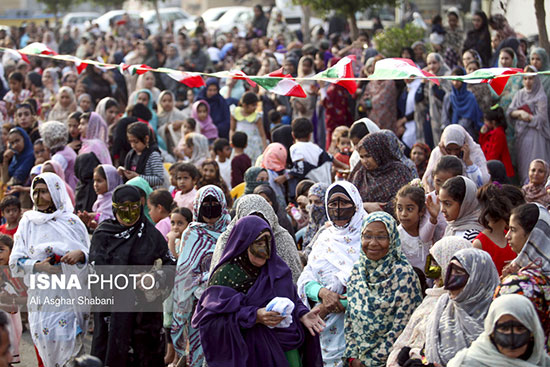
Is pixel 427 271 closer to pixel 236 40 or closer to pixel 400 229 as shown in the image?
pixel 400 229

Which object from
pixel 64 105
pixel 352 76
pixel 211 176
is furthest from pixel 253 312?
pixel 64 105

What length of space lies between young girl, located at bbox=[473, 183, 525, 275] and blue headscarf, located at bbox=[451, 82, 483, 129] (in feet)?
16.4

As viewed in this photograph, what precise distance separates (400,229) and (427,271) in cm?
119

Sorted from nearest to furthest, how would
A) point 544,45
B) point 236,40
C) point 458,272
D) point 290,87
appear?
1. point 458,272
2. point 290,87
3. point 544,45
4. point 236,40

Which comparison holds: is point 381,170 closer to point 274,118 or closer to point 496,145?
point 496,145

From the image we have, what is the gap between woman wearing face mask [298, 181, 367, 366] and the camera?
A: 573cm

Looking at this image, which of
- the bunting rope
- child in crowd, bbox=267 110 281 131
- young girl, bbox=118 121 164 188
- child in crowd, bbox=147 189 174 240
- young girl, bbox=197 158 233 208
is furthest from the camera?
child in crowd, bbox=267 110 281 131

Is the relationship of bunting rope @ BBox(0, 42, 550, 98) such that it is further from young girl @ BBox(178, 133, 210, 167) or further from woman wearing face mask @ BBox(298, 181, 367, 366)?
young girl @ BBox(178, 133, 210, 167)

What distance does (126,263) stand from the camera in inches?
249

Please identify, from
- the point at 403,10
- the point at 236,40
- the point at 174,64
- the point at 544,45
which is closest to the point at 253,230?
the point at 544,45

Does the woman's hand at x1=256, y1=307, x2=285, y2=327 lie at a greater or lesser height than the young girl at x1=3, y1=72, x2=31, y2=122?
greater

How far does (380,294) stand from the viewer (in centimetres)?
525

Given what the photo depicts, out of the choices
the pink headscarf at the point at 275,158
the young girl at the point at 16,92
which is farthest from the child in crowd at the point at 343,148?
the young girl at the point at 16,92

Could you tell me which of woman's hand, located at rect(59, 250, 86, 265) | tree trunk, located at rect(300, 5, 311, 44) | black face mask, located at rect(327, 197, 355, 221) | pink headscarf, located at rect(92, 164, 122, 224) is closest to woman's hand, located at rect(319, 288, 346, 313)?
black face mask, located at rect(327, 197, 355, 221)
